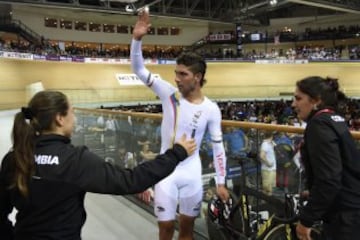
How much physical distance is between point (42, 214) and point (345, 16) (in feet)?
141

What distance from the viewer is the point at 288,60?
3684cm

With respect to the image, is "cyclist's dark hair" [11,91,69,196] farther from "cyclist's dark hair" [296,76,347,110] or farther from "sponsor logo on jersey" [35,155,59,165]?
"cyclist's dark hair" [296,76,347,110]

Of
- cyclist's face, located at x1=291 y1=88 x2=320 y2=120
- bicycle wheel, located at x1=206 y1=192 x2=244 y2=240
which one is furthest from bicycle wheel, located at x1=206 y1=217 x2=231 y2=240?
cyclist's face, located at x1=291 y1=88 x2=320 y2=120

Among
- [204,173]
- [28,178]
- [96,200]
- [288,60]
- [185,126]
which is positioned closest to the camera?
[28,178]

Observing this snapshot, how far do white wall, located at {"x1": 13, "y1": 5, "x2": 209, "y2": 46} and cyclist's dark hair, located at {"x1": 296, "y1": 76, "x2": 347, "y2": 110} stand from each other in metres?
33.3

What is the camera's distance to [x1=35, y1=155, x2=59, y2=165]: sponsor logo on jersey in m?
1.76

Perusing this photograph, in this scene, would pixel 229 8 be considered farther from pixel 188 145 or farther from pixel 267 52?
pixel 188 145

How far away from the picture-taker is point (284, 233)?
9.34 feet

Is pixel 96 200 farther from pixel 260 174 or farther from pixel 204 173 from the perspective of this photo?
pixel 260 174

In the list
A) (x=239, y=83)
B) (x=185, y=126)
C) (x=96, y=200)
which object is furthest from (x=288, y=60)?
→ (x=185, y=126)

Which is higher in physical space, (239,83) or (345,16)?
(345,16)

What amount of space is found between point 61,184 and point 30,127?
301 millimetres

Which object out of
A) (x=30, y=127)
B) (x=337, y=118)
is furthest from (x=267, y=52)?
(x=30, y=127)

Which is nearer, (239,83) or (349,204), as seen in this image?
(349,204)
